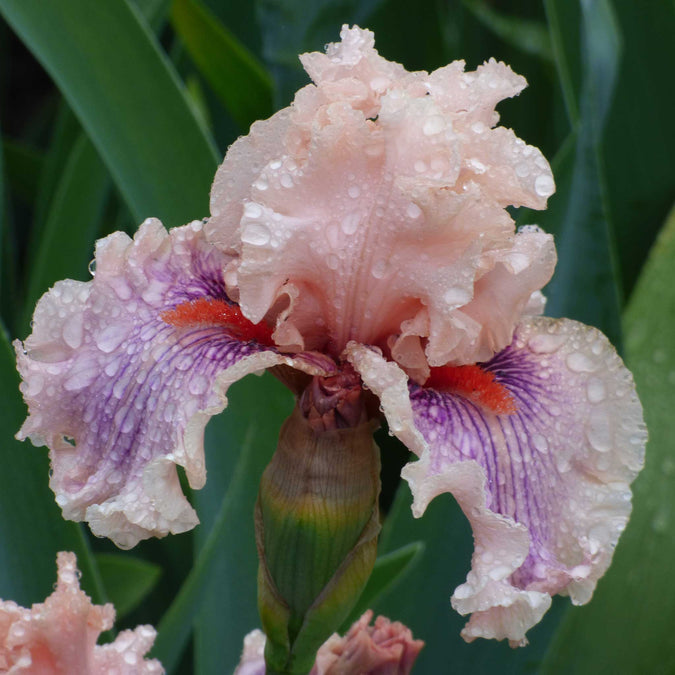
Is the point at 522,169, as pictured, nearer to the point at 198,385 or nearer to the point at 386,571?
the point at 198,385

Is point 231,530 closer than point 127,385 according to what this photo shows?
No

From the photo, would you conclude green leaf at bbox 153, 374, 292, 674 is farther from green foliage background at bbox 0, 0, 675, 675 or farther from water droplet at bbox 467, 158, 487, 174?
water droplet at bbox 467, 158, 487, 174

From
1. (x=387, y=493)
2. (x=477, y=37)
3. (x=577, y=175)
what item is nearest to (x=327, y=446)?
(x=577, y=175)

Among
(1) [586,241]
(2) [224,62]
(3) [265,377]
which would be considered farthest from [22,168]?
(1) [586,241]

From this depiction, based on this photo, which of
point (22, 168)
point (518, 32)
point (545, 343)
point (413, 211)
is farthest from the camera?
point (22, 168)

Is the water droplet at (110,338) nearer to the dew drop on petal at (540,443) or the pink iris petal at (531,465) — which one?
the pink iris petal at (531,465)

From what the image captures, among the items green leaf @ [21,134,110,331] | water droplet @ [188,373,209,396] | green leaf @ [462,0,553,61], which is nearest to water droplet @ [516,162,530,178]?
water droplet @ [188,373,209,396]

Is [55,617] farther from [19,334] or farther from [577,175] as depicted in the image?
[19,334]
